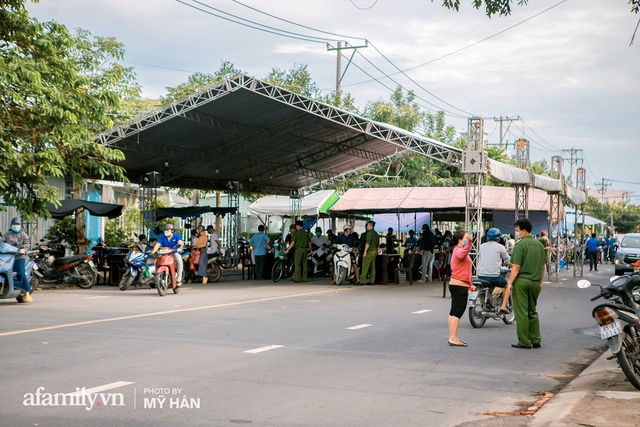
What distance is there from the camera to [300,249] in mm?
23016

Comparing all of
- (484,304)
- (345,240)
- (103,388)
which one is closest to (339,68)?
(345,240)

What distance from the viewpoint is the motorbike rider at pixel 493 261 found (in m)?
12.2

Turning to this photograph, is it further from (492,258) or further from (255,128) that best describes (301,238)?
(492,258)

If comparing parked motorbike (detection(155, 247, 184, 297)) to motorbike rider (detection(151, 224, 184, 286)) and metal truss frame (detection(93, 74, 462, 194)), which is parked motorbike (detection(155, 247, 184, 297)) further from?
metal truss frame (detection(93, 74, 462, 194))

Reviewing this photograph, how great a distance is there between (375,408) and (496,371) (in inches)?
98.8

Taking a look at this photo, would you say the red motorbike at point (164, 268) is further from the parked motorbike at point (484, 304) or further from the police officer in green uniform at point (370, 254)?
the parked motorbike at point (484, 304)

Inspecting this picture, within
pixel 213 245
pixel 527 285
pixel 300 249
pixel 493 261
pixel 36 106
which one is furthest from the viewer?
pixel 213 245

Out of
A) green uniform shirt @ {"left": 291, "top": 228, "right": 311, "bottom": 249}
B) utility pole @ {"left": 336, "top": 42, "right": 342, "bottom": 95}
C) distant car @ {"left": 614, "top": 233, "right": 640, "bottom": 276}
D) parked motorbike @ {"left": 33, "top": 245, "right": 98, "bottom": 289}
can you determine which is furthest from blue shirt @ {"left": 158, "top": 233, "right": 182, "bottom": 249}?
utility pole @ {"left": 336, "top": 42, "right": 342, "bottom": 95}

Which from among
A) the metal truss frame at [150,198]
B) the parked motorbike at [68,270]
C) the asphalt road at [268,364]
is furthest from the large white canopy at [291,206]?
the asphalt road at [268,364]

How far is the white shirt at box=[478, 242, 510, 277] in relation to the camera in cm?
1215

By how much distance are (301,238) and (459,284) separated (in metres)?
12.9

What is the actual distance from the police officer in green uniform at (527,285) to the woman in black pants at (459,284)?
663 millimetres

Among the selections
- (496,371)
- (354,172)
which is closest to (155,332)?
(496,371)

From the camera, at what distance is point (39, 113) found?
1652cm
